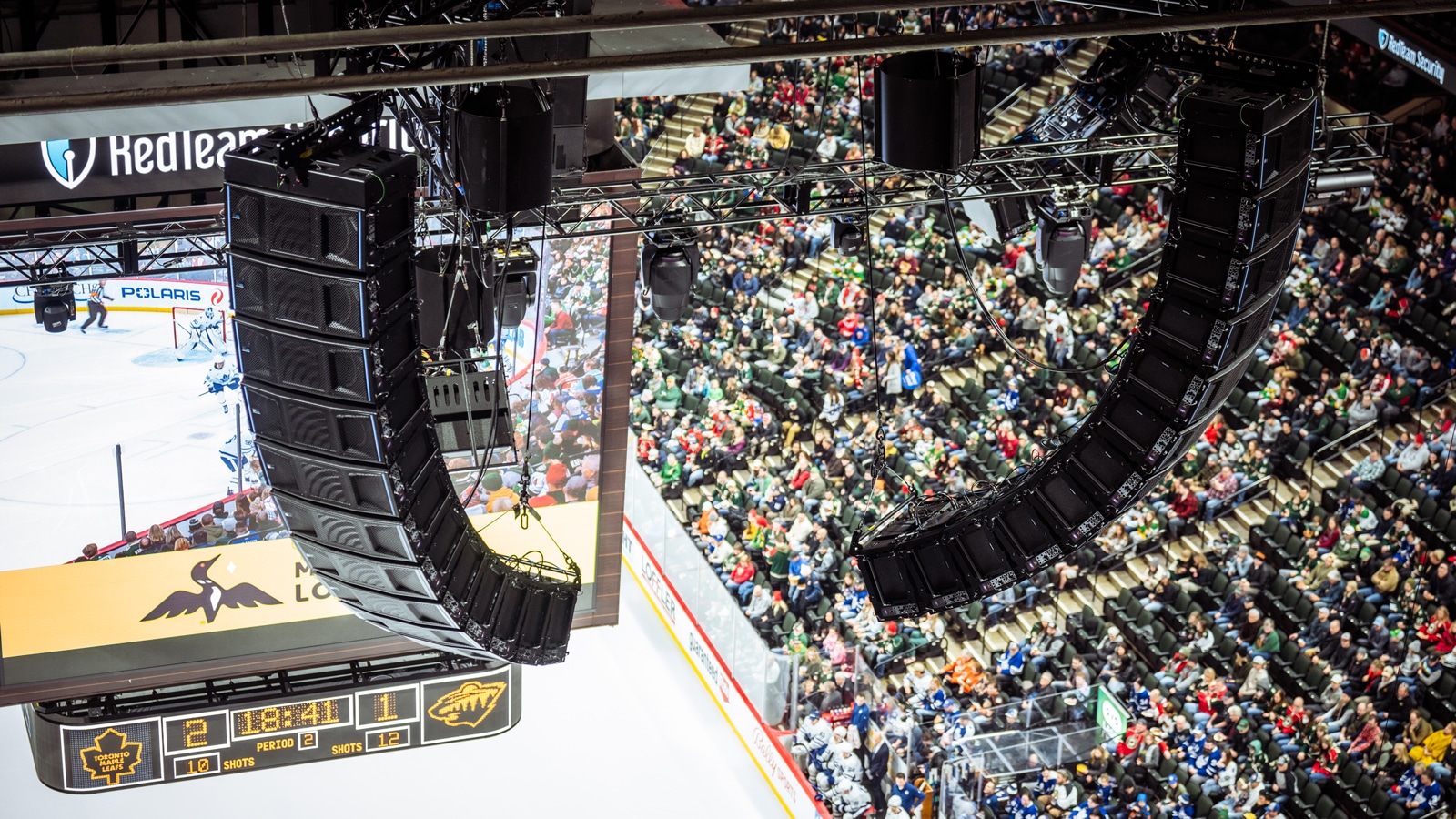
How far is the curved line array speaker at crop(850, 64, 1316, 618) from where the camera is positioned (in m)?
6.25

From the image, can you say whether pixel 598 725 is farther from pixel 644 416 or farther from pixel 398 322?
pixel 398 322

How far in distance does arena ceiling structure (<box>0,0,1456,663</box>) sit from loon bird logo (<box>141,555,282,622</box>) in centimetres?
249

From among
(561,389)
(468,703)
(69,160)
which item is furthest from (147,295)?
(468,703)

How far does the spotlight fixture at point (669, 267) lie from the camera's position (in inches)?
376

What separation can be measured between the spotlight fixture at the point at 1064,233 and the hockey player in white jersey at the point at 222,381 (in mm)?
5432

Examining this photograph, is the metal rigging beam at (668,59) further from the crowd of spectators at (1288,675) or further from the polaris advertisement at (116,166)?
the crowd of spectators at (1288,675)

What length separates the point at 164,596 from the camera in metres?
10.9

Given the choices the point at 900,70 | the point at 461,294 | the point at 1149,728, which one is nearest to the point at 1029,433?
the point at 1149,728

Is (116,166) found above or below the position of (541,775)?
above

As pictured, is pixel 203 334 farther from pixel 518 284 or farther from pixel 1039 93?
pixel 1039 93

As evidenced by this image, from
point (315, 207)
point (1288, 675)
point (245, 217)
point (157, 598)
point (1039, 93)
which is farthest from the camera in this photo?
point (1039, 93)

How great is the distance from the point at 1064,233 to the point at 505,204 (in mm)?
4364

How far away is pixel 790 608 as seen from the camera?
44.5 feet

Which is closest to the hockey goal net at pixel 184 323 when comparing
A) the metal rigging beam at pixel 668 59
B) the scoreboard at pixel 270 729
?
the scoreboard at pixel 270 729
